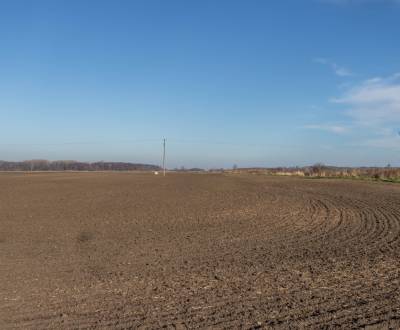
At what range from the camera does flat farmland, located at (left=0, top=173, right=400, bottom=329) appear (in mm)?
7715

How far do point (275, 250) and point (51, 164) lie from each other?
194 m

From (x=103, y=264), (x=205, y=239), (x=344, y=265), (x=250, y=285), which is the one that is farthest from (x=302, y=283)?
(x=205, y=239)

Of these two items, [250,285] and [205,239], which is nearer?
[250,285]

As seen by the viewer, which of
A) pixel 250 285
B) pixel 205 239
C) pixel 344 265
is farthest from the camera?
pixel 205 239

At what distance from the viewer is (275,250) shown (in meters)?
13.8

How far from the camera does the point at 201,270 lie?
442 inches

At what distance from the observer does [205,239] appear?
16031 mm

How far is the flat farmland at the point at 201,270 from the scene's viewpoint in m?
7.71

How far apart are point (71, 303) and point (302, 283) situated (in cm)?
407

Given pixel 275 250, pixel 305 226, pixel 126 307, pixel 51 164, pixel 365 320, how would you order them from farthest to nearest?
1. pixel 51 164
2. pixel 305 226
3. pixel 275 250
4. pixel 126 307
5. pixel 365 320

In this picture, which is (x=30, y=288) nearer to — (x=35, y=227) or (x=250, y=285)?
(x=250, y=285)

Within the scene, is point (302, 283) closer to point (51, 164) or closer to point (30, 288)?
point (30, 288)

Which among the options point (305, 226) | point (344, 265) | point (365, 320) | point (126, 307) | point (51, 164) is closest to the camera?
point (365, 320)

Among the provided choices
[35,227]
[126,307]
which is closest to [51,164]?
[35,227]
